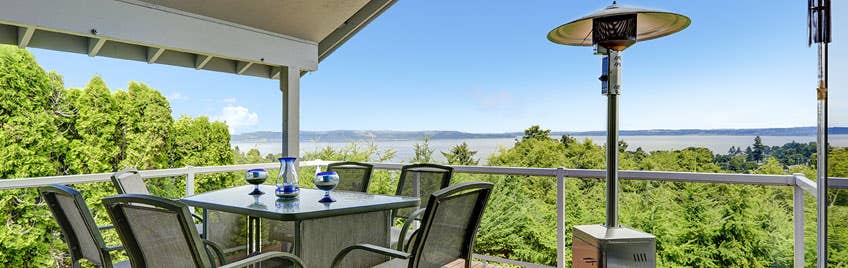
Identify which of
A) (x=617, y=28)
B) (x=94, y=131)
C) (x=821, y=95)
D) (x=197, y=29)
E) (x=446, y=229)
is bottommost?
(x=446, y=229)

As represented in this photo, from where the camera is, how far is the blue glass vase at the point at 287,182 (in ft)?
10.2

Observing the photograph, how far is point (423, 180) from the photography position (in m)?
4.03

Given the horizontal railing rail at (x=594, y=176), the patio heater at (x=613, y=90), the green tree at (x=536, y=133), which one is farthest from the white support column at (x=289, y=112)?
the green tree at (x=536, y=133)

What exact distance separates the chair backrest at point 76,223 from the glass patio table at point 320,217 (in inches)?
23.7

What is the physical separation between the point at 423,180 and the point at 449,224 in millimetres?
1637

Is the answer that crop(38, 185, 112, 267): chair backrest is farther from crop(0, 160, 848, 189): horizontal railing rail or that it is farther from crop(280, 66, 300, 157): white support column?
crop(280, 66, 300, 157): white support column

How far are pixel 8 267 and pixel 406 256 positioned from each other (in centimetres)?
671

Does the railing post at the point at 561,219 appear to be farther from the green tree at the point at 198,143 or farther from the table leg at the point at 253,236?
the green tree at the point at 198,143

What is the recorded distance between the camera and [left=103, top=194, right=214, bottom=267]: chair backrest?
182 centimetres

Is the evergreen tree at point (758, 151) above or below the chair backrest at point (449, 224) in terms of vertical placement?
above

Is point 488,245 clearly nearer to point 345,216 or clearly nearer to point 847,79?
point 345,216

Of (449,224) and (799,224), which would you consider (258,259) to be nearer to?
(449,224)

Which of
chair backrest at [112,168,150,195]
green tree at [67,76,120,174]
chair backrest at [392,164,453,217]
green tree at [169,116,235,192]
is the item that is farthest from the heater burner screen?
green tree at [67,76,120,174]

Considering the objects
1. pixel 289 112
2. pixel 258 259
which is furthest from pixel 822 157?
pixel 289 112
